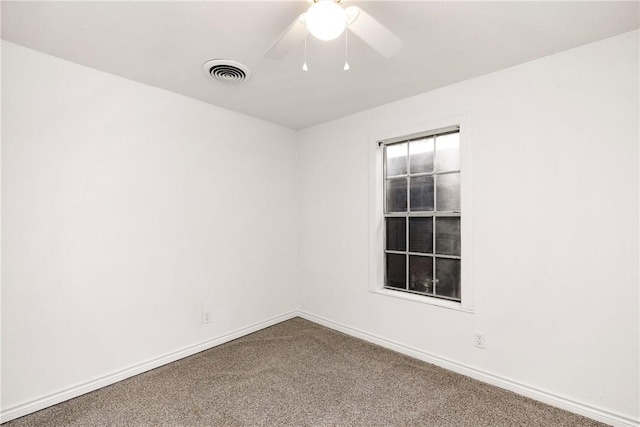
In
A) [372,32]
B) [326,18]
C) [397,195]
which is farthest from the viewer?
[397,195]

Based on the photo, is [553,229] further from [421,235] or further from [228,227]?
[228,227]

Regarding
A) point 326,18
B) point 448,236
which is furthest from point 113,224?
point 448,236

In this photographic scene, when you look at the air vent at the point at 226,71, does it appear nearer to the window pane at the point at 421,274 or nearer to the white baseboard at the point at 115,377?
the window pane at the point at 421,274

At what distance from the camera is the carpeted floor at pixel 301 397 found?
198 centimetres

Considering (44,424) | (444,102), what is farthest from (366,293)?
(44,424)

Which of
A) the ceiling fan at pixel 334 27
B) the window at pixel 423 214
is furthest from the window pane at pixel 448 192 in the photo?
the ceiling fan at pixel 334 27

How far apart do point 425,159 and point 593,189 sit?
50.4 inches

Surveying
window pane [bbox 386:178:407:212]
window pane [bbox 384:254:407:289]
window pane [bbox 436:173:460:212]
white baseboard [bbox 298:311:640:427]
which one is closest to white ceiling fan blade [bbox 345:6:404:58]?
window pane [bbox 436:173:460:212]

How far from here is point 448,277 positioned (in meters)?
2.79

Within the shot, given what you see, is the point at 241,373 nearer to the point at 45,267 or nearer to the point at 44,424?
the point at 44,424

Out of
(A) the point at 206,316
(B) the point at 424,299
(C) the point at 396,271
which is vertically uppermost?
(C) the point at 396,271

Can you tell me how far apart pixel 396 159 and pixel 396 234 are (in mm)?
786

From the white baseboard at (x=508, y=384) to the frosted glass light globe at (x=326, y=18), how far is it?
2646mm

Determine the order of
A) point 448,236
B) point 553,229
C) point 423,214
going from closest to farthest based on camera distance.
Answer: point 553,229 → point 448,236 → point 423,214
